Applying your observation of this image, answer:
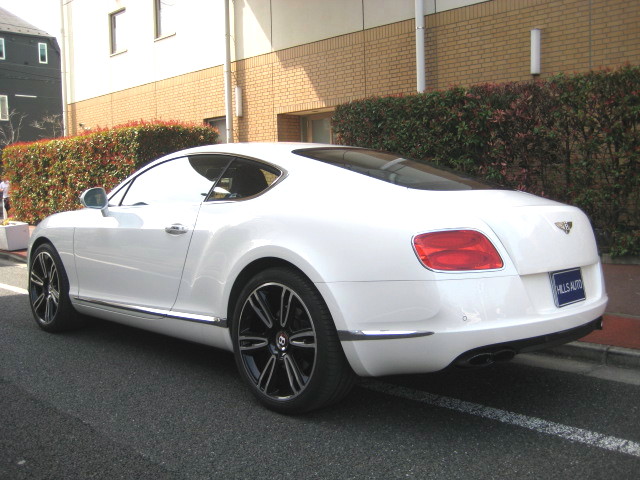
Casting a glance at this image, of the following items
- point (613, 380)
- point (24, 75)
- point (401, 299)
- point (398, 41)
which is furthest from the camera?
point (24, 75)

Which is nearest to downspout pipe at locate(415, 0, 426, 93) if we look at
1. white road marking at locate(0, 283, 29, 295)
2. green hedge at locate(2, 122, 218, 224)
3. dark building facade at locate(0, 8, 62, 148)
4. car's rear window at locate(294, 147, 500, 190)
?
green hedge at locate(2, 122, 218, 224)

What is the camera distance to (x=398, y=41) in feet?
37.4

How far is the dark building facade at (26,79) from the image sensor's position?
1651 inches

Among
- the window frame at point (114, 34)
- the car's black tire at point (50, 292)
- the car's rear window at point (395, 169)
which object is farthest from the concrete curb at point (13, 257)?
the car's rear window at point (395, 169)

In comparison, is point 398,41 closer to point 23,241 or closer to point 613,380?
point 23,241

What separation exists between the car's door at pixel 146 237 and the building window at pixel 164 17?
12148 mm

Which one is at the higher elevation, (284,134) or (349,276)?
(284,134)

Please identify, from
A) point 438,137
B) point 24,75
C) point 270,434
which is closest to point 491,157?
point 438,137

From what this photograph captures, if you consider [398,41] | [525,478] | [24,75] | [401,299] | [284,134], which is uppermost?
[24,75]

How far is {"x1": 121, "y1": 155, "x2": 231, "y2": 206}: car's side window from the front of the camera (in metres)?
4.28

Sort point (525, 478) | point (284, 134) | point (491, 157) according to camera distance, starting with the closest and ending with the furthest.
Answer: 1. point (525, 478)
2. point (491, 157)
3. point (284, 134)

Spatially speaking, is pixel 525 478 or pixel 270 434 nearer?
pixel 525 478

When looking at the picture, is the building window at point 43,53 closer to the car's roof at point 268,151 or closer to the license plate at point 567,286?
the car's roof at point 268,151

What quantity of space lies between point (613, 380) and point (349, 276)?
6.73 ft
